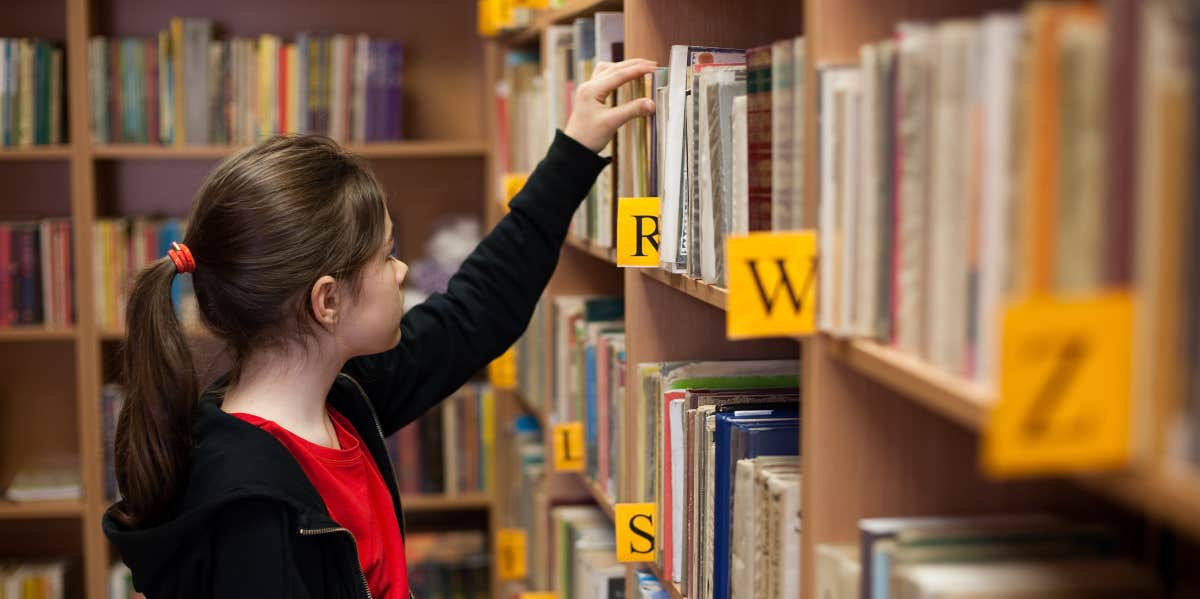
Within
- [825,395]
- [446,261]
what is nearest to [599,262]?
Answer: [446,261]

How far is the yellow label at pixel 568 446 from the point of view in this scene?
82.4 inches

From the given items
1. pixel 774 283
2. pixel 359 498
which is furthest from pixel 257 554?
pixel 774 283

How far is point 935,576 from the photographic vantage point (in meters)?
0.84

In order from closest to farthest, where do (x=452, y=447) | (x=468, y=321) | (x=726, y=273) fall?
(x=726, y=273)
(x=468, y=321)
(x=452, y=447)

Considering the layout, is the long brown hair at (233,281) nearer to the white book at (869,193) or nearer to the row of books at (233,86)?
the white book at (869,193)

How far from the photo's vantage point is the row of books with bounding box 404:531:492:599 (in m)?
3.16

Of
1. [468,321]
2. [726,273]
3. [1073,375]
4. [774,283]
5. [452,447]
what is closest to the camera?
[1073,375]

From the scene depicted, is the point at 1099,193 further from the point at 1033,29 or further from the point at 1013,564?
the point at 1013,564

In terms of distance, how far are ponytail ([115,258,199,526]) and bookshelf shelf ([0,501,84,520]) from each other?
160 centimetres

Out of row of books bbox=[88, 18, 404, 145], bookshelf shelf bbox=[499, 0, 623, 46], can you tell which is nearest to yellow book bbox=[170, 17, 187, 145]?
row of books bbox=[88, 18, 404, 145]

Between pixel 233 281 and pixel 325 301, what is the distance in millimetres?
113

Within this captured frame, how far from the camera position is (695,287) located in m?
1.36

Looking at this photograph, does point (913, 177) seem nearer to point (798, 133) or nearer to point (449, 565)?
point (798, 133)

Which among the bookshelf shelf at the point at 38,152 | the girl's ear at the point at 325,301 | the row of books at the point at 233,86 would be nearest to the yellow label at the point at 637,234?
the girl's ear at the point at 325,301
